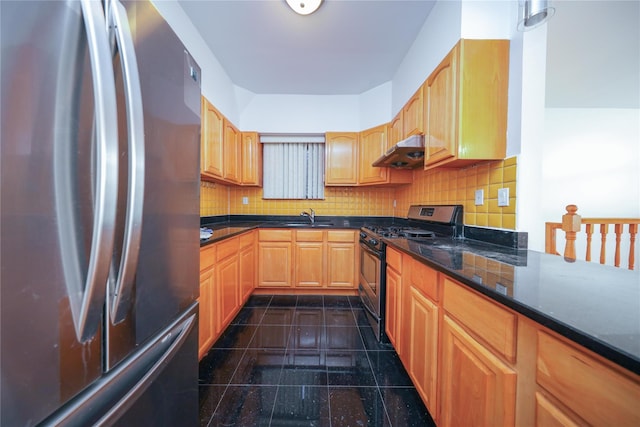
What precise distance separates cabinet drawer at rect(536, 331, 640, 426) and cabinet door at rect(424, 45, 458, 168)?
1.16 m

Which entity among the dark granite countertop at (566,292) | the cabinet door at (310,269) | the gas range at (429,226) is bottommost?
the cabinet door at (310,269)

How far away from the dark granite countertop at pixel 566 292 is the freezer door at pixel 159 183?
98cm

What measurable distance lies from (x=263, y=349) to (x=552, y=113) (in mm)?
5127

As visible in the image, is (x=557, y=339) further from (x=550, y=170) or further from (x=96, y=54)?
(x=550, y=170)

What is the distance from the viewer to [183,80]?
32.7 inches

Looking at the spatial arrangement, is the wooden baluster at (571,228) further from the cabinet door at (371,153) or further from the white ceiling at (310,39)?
the white ceiling at (310,39)

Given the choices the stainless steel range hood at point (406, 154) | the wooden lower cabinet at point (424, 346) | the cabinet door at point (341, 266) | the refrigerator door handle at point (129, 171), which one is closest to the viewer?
the refrigerator door handle at point (129, 171)

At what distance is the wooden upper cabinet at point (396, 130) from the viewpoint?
2.35 metres

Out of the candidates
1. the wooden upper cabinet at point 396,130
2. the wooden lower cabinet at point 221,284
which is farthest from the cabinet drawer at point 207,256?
the wooden upper cabinet at point 396,130

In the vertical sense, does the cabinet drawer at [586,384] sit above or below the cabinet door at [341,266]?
above

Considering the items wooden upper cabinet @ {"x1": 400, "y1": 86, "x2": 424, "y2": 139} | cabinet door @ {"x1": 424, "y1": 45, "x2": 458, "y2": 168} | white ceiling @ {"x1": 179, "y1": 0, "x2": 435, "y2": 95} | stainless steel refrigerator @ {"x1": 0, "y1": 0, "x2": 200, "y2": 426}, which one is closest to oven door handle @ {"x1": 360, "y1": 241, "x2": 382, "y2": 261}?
cabinet door @ {"x1": 424, "y1": 45, "x2": 458, "y2": 168}

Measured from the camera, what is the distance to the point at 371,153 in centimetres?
295

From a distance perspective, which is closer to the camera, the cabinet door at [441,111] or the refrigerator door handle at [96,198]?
the refrigerator door handle at [96,198]

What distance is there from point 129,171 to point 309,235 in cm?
240
